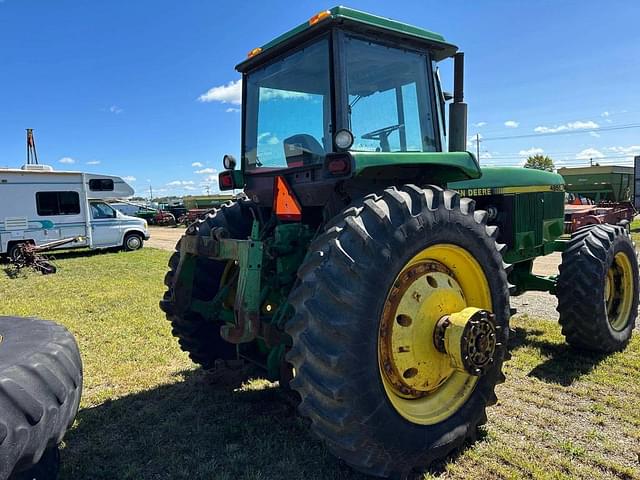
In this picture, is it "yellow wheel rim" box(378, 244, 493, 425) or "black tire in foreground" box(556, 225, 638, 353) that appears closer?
"yellow wheel rim" box(378, 244, 493, 425)

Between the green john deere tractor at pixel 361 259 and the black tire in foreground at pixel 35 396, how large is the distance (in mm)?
856

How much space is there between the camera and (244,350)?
3.69 metres

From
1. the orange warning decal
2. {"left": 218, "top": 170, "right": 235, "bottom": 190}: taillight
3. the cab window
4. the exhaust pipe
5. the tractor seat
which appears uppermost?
the exhaust pipe

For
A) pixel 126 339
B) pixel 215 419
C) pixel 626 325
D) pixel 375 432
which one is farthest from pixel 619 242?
pixel 126 339

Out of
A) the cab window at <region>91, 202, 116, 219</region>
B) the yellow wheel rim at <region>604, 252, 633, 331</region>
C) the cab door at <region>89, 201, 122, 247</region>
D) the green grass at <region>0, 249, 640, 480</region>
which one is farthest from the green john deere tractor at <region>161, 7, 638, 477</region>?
the cab window at <region>91, 202, 116, 219</region>

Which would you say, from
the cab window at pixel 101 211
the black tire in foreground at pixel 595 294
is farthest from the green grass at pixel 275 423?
the cab window at pixel 101 211

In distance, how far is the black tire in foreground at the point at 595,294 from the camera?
4.33 meters

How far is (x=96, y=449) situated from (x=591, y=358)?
4.15 meters

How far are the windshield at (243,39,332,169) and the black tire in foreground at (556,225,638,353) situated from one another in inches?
109

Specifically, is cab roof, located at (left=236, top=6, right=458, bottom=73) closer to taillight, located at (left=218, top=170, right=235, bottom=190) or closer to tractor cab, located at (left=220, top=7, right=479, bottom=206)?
tractor cab, located at (left=220, top=7, right=479, bottom=206)

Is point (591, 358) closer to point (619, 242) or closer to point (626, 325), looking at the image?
point (626, 325)

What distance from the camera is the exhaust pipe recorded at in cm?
347

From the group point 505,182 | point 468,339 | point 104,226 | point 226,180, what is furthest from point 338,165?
point 104,226

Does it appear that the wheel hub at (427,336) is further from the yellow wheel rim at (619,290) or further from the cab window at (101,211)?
the cab window at (101,211)
